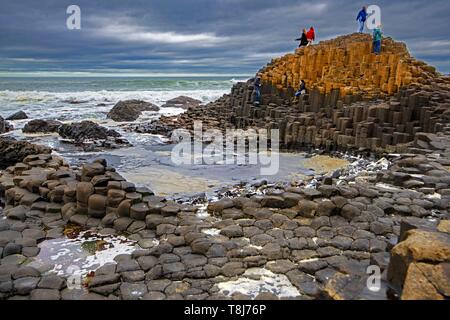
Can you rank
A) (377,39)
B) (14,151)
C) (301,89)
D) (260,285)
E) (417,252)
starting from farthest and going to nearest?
(301,89) < (377,39) < (14,151) < (260,285) < (417,252)

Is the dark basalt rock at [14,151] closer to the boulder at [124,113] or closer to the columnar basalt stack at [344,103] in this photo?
the columnar basalt stack at [344,103]

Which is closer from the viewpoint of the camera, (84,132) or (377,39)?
(84,132)

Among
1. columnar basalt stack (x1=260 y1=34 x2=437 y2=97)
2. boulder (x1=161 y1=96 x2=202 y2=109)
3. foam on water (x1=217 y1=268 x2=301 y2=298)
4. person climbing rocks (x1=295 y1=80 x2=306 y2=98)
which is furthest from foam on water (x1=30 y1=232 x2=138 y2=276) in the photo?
boulder (x1=161 y1=96 x2=202 y2=109)

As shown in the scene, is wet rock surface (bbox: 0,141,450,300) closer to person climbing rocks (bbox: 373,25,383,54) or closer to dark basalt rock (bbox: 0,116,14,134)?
dark basalt rock (bbox: 0,116,14,134)

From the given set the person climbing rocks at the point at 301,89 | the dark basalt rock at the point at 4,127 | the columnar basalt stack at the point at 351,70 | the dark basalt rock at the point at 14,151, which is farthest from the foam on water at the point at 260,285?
the dark basalt rock at the point at 4,127

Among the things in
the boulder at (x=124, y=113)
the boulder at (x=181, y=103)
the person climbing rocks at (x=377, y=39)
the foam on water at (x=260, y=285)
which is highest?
the person climbing rocks at (x=377, y=39)

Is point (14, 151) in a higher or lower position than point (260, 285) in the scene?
higher

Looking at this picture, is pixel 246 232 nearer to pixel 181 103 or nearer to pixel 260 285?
pixel 260 285

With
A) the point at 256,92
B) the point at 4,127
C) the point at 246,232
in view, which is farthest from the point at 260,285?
the point at 4,127

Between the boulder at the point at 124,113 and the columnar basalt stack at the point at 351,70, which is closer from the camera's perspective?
the columnar basalt stack at the point at 351,70
